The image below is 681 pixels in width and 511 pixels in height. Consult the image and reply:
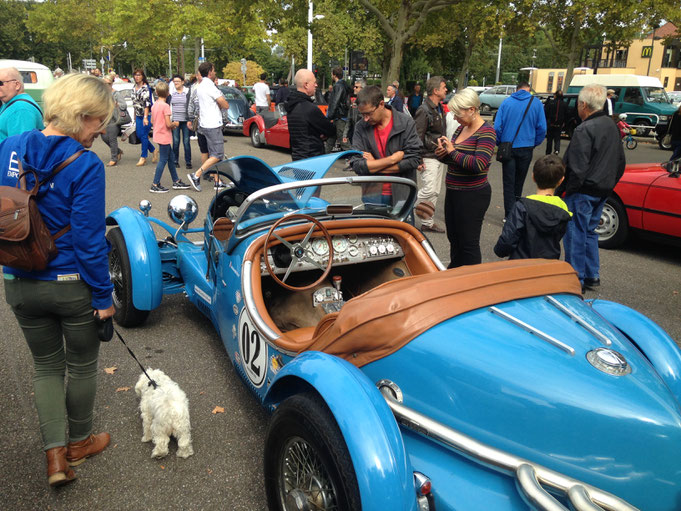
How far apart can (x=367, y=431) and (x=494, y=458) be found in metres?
0.43

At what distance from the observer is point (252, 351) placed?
284cm

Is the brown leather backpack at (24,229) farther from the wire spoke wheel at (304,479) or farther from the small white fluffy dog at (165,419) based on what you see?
the wire spoke wheel at (304,479)

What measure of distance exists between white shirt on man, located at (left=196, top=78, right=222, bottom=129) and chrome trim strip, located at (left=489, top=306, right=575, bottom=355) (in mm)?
7458

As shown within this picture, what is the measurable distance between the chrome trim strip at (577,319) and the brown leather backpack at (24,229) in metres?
2.13

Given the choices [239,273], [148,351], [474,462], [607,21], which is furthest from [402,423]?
[607,21]

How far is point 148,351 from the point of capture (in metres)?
3.88

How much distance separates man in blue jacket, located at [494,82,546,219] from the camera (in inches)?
265

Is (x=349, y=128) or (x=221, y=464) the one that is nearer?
(x=221, y=464)

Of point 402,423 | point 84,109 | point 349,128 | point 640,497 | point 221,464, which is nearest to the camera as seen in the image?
point 640,497

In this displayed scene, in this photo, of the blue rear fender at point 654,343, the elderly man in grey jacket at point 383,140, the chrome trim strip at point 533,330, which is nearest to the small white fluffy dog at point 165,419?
the chrome trim strip at point 533,330

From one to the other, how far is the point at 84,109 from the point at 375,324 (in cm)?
155

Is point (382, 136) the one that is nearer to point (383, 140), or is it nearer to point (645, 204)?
point (383, 140)

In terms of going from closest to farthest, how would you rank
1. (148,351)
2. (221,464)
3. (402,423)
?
(402,423) → (221,464) → (148,351)

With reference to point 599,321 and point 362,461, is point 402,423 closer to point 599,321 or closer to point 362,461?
point 362,461
